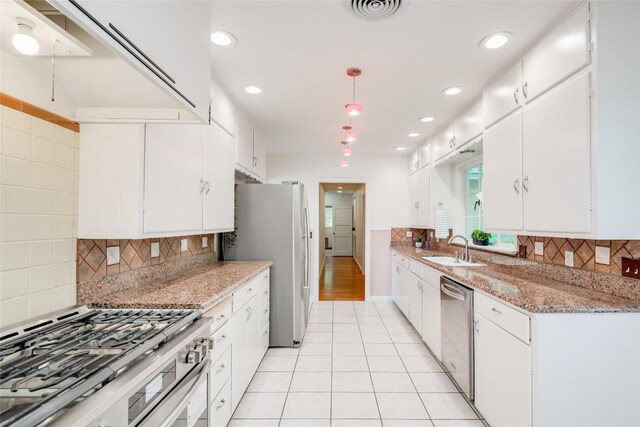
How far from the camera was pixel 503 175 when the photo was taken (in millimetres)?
2256

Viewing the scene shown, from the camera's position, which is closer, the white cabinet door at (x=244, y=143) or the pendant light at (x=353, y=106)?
the pendant light at (x=353, y=106)

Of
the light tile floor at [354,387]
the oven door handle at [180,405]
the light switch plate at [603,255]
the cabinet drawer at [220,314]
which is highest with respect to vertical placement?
the light switch plate at [603,255]

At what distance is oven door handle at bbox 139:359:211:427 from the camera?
1042 millimetres

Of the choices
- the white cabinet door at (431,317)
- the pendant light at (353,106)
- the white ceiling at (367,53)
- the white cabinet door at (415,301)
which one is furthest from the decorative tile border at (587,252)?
the pendant light at (353,106)

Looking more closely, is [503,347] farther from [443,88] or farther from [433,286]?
[443,88]

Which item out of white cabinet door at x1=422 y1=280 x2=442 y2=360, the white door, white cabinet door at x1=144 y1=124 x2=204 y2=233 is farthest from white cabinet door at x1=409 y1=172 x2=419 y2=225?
the white door

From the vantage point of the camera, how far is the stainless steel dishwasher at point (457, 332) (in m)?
2.10

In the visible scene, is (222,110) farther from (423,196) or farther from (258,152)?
(423,196)

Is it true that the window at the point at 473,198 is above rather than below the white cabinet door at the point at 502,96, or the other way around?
below

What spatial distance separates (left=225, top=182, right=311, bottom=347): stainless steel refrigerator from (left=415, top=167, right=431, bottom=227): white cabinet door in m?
1.93

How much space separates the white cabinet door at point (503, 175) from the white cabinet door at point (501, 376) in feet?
2.49

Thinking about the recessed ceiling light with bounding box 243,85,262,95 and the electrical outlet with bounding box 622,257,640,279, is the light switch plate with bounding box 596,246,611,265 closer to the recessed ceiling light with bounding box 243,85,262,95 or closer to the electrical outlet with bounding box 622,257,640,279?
the electrical outlet with bounding box 622,257,640,279

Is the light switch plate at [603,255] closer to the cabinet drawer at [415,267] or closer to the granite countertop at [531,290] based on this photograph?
the granite countertop at [531,290]

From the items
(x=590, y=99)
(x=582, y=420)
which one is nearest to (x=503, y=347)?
(x=582, y=420)
